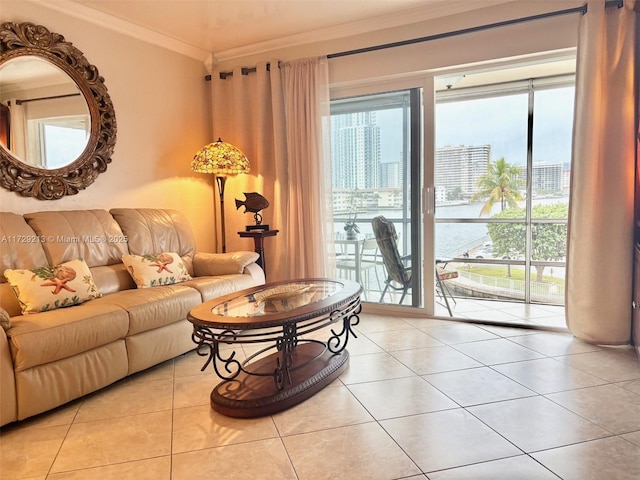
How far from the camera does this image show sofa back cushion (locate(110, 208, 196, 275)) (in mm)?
3389

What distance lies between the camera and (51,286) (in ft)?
8.21

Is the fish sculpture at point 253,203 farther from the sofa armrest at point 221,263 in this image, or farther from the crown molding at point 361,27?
the crown molding at point 361,27

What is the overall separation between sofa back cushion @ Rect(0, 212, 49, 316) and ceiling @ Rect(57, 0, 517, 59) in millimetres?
1614

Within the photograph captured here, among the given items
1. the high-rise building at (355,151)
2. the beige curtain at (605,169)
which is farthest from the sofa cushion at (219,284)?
the beige curtain at (605,169)

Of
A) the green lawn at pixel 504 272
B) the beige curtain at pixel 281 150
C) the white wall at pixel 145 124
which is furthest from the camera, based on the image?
the green lawn at pixel 504 272

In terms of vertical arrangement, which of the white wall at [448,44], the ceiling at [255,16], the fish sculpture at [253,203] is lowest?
the fish sculpture at [253,203]

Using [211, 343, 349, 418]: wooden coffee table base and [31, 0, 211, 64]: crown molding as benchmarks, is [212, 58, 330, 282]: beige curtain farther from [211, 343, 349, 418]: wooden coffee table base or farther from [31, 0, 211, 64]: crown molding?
[211, 343, 349, 418]: wooden coffee table base

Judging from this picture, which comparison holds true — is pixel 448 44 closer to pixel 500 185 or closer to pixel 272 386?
pixel 500 185

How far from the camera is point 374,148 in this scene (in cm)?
393

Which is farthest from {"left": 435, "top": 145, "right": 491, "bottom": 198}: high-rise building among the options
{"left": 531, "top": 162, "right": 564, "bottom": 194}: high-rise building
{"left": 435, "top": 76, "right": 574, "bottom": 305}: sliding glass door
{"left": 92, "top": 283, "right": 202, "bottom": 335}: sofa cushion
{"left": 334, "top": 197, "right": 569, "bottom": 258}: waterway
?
{"left": 92, "top": 283, "right": 202, "bottom": 335}: sofa cushion

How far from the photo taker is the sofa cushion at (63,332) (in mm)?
2047

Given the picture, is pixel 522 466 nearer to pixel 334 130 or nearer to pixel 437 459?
pixel 437 459

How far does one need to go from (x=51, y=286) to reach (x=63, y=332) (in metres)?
0.45

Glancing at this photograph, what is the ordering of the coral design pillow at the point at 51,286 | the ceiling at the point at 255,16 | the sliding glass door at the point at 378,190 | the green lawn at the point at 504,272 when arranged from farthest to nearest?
1. the green lawn at the point at 504,272
2. the sliding glass door at the point at 378,190
3. the ceiling at the point at 255,16
4. the coral design pillow at the point at 51,286
